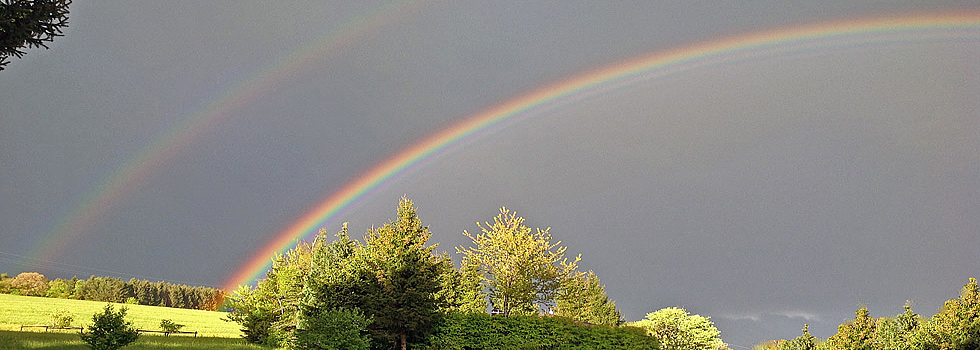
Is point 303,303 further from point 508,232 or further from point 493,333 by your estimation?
point 508,232

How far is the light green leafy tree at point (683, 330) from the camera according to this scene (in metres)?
41.6

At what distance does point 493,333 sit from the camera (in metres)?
26.9

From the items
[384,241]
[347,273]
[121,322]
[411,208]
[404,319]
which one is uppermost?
[411,208]

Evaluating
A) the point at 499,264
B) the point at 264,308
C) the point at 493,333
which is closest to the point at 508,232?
the point at 499,264

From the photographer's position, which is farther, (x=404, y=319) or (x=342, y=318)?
(x=404, y=319)

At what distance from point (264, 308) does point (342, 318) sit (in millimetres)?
19920

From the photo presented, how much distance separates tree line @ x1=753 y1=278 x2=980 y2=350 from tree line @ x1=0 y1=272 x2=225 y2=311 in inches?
3939

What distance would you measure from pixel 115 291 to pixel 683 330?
112095 millimetres

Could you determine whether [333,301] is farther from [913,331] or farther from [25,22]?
[913,331]

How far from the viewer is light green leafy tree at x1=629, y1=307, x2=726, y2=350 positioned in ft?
137

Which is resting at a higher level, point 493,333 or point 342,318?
point 493,333

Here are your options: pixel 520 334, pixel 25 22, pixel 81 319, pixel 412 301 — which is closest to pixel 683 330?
pixel 520 334

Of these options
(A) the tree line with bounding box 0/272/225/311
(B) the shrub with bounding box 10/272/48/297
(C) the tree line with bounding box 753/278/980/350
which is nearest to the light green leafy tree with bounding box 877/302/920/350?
(C) the tree line with bounding box 753/278/980/350

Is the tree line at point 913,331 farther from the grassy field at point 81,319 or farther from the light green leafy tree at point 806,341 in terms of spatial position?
the grassy field at point 81,319
